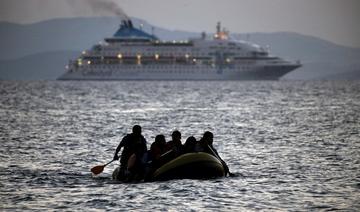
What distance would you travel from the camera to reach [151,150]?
26891 mm

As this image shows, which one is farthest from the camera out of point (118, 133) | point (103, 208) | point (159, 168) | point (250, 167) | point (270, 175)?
point (118, 133)

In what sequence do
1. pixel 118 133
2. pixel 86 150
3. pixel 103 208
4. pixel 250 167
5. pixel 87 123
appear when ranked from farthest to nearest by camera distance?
pixel 87 123 < pixel 118 133 < pixel 86 150 < pixel 250 167 < pixel 103 208

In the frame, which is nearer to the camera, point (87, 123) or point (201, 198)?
point (201, 198)

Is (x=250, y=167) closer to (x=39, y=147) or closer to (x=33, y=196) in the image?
(x=33, y=196)

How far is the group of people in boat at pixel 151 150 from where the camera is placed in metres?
26.3

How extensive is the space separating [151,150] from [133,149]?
0.67 m

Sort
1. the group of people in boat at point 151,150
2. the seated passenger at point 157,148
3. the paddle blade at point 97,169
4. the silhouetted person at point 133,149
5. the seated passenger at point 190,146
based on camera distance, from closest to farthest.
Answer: the silhouetted person at point 133,149
the group of people in boat at point 151,150
the seated passenger at point 190,146
the seated passenger at point 157,148
the paddle blade at point 97,169

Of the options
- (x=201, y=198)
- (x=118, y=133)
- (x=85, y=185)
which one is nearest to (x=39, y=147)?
(x=118, y=133)

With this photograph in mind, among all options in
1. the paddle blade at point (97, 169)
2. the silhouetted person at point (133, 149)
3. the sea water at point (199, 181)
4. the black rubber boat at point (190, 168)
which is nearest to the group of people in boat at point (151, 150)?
the silhouetted person at point (133, 149)

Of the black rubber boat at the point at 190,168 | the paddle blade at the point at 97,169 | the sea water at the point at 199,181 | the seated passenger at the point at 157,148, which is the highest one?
the seated passenger at the point at 157,148

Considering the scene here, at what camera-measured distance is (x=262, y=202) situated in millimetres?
23875

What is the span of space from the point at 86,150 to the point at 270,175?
1227 centimetres

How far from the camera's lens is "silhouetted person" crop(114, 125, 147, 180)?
26.2 meters

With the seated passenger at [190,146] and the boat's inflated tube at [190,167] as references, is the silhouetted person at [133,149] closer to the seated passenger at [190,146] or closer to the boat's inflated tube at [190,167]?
Result: the boat's inflated tube at [190,167]
